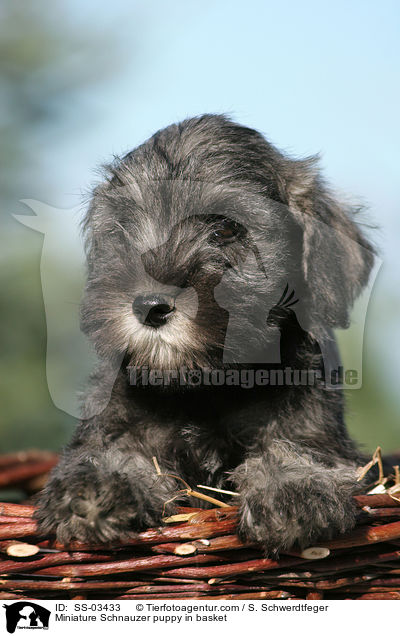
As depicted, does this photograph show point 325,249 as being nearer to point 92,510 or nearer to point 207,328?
point 207,328

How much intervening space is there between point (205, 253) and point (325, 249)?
0.58 metres

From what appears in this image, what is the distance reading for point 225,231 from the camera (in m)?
2.42

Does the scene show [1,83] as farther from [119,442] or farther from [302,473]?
[302,473]

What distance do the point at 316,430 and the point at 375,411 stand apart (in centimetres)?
286

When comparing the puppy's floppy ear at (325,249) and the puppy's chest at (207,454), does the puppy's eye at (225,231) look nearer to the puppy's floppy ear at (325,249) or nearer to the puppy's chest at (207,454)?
the puppy's floppy ear at (325,249)

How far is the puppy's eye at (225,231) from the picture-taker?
2.39 m

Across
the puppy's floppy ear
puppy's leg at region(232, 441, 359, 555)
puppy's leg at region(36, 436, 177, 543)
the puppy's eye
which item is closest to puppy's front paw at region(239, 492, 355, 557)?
puppy's leg at region(232, 441, 359, 555)

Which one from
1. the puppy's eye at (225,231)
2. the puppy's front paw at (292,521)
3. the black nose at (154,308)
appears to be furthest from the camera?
the puppy's eye at (225,231)

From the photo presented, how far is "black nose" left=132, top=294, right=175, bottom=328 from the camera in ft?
6.88

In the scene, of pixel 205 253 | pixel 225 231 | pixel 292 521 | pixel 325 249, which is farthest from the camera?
pixel 325 249
